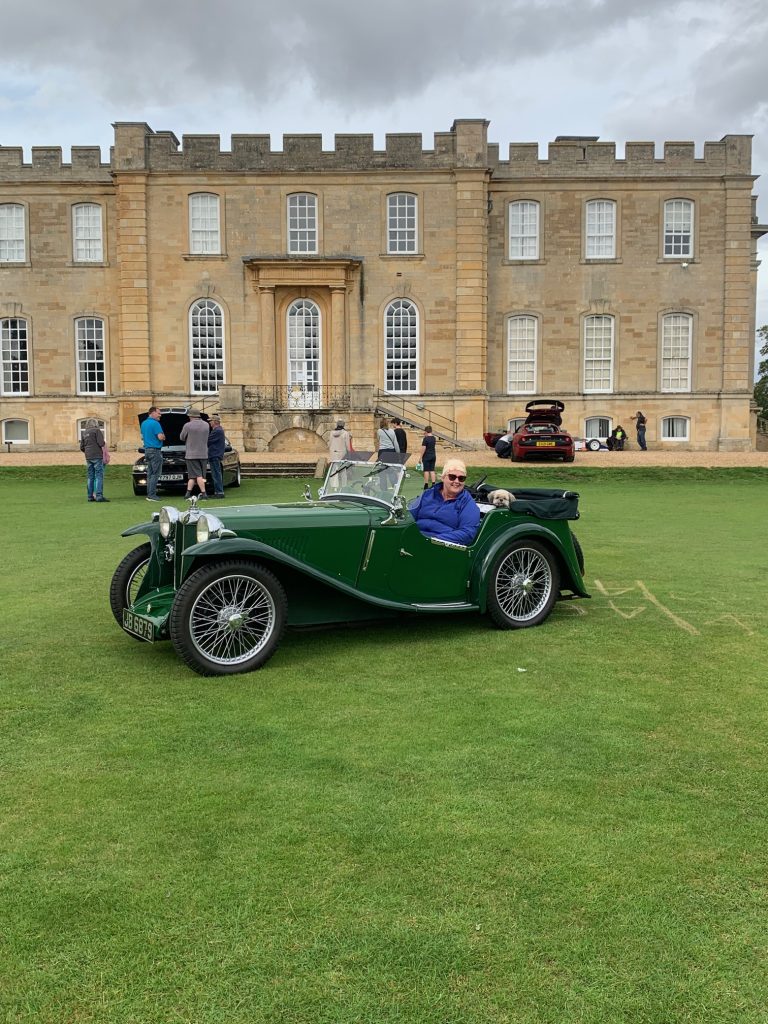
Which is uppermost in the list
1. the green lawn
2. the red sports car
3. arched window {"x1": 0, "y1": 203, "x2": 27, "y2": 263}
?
arched window {"x1": 0, "y1": 203, "x2": 27, "y2": 263}

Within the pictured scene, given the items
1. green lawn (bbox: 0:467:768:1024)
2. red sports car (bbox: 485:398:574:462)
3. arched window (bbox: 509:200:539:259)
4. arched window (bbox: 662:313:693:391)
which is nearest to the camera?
green lawn (bbox: 0:467:768:1024)

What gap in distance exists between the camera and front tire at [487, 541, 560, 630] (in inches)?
295

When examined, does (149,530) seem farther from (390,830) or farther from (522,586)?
(390,830)

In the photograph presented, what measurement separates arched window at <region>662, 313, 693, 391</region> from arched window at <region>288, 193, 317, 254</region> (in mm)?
13772

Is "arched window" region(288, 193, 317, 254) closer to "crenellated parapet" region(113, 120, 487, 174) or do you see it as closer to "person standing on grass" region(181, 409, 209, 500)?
"crenellated parapet" region(113, 120, 487, 174)

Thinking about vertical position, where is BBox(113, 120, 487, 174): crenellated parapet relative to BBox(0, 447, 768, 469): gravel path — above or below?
above

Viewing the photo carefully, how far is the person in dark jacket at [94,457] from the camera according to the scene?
61.2 feet

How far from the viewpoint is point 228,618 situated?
6301 millimetres

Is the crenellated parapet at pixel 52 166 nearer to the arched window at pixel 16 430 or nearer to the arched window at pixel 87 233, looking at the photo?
the arched window at pixel 87 233

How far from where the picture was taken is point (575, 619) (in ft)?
26.1

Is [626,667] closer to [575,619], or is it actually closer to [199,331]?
[575,619]

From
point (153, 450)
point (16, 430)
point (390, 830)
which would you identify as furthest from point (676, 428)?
point (390, 830)

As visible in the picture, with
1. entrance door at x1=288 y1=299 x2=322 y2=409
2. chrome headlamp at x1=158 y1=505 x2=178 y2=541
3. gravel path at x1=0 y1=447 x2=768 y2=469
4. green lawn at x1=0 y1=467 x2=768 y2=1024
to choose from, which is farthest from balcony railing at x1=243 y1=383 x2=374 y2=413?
green lawn at x1=0 y1=467 x2=768 y2=1024

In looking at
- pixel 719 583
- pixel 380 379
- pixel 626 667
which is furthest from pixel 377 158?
pixel 626 667
